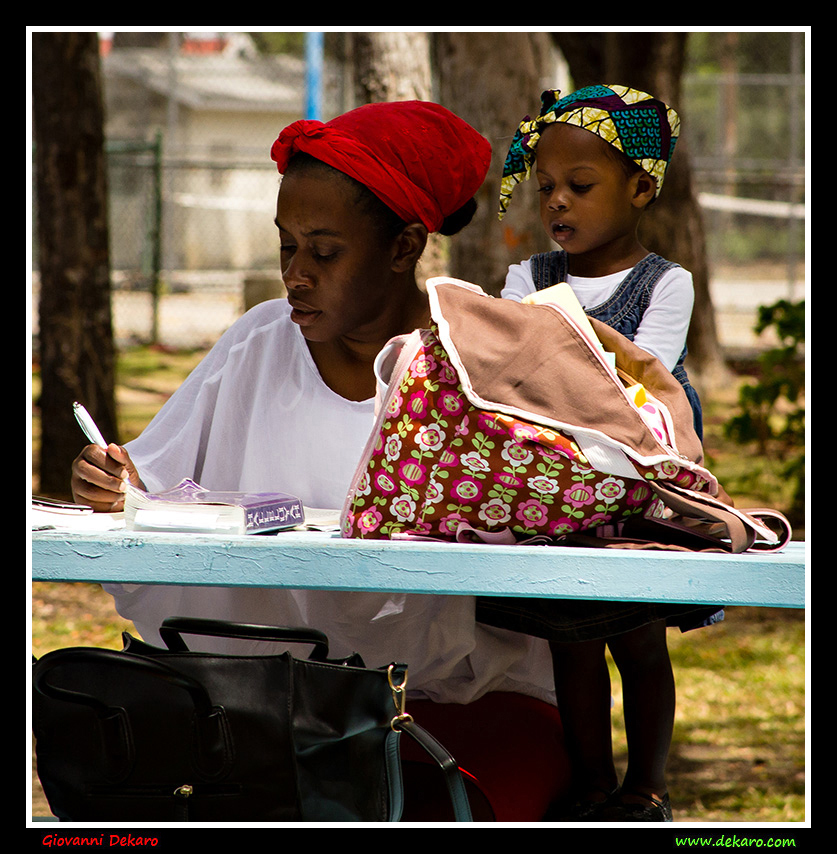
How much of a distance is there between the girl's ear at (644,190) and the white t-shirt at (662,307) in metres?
0.15

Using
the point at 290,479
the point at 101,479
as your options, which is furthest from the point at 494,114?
the point at 101,479

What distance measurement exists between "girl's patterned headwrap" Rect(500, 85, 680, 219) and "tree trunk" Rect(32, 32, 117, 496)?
4.94 m

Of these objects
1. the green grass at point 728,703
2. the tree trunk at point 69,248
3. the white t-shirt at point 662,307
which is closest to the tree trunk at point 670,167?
the green grass at point 728,703

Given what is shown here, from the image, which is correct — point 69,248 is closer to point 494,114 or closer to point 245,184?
point 494,114

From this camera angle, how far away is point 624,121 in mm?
2291

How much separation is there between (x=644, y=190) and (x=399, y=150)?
543 millimetres

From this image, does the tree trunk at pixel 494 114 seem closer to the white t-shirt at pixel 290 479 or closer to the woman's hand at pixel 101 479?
the white t-shirt at pixel 290 479

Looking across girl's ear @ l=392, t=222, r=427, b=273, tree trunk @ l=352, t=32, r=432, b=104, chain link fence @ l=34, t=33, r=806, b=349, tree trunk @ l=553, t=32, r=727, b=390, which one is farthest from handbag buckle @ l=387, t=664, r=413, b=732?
chain link fence @ l=34, t=33, r=806, b=349

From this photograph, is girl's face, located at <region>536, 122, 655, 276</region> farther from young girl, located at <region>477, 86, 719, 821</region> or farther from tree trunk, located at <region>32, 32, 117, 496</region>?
tree trunk, located at <region>32, 32, 117, 496</region>

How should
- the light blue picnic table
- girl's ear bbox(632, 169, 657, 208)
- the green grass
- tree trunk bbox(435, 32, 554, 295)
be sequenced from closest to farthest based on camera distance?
the light blue picnic table → girl's ear bbox(632, 169, 657, 208) → the green grass → tree trunk bbox(435, 32, 554, 295)

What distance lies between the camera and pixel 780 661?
217 inches

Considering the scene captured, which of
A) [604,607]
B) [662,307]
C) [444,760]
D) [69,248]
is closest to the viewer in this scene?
[444,760]

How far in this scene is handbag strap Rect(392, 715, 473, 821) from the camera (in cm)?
185

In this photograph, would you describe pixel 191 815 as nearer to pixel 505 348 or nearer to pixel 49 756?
pixel 49 756
